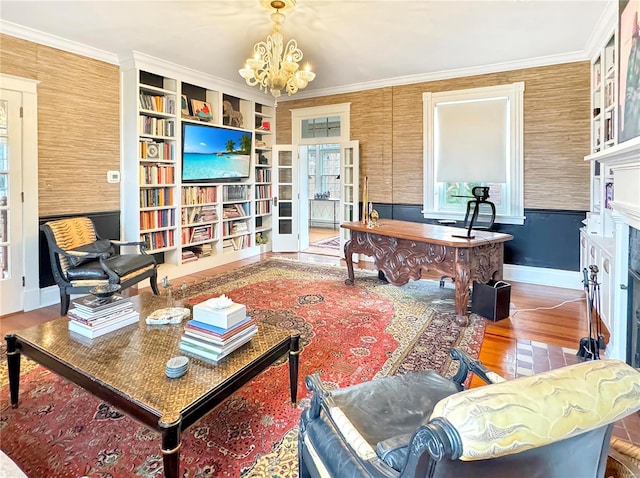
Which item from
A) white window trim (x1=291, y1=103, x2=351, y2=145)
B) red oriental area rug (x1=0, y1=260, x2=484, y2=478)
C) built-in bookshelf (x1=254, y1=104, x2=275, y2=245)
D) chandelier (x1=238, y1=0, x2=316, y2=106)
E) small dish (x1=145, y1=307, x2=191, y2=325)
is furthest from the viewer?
built-in bookshelf (x1=254, y1=104, x2=275, y2=245)

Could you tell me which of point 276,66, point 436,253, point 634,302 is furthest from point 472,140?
point 634,302

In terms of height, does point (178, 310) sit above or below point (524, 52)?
below

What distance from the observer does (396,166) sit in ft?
18.6

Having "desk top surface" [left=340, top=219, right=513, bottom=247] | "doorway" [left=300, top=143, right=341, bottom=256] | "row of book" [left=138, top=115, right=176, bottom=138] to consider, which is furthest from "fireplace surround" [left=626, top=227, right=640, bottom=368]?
"doorway" [left=300, top=143, right=341, bottom=256]

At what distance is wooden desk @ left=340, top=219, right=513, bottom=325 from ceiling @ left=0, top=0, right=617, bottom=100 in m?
1.98

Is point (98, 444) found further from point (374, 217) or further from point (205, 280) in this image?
point (374, 217)

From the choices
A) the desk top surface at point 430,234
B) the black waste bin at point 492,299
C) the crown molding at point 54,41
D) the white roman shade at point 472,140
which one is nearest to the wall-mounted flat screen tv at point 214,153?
the crown molding at point 54,41

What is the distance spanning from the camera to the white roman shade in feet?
16.0

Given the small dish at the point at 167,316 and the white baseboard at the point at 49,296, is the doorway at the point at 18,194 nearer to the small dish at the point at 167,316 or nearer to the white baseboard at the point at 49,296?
the white baseboard at the point at 49,296

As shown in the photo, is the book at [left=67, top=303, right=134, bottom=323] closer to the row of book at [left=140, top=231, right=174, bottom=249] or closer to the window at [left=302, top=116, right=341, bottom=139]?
the row of book at [left=140, top=231, right=174, bottom=249]

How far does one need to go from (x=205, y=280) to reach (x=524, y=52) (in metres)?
4.66

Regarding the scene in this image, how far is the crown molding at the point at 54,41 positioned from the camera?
3486mm

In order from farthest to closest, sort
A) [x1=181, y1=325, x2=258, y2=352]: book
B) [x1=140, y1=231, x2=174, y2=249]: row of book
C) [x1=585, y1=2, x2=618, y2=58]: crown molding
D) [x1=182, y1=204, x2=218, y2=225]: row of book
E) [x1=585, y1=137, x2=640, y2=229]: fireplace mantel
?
[x1=182, y1=204, x2=218, y2=225]: row of book → [x1=140, y1=231, x2=174, y2=249]: row of book → [x1=585, y1=2, x2=618, y2=58]: crown molding → [x1=585, y1=137, x2=640, y2=229]: fireplace mantel → [x1=181, y1=325, x2=258, y2=352]: book

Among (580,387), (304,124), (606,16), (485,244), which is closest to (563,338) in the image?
(485,244)
